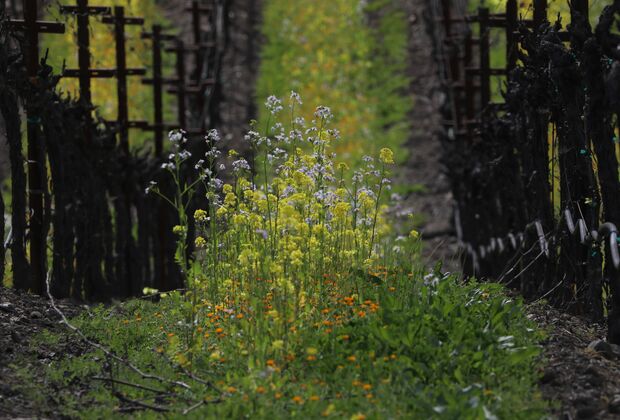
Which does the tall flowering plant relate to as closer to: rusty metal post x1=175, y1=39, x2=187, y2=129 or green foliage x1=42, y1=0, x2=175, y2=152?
rusty metal post x1=175, y1=39, x2=187, y2=129

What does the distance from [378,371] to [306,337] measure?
71 cm

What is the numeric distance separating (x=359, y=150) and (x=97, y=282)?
14704mm

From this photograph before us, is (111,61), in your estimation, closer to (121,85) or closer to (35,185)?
(121,85)

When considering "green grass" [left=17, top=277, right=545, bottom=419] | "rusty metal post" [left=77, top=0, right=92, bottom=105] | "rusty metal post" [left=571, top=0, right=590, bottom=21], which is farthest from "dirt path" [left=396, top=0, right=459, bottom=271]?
"green grass" [left=17, top=277, right=545, bottom=419]

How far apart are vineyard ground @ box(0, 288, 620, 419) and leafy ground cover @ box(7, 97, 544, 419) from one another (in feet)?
0.33

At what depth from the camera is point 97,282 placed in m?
13.1

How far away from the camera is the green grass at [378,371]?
6.35 m

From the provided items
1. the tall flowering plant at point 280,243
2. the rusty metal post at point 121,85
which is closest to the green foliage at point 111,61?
the rusty metal post at point 121,85

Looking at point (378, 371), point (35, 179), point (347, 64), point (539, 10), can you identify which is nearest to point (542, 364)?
point (378, 371)

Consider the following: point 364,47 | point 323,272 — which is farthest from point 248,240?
point 364,47

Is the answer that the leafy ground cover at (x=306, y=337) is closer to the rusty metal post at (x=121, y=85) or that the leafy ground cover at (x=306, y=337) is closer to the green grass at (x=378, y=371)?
the green grass at (x=378, y=371)

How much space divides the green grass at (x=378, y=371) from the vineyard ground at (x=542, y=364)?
0.09m

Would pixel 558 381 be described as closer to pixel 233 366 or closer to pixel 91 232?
pixel 233 366

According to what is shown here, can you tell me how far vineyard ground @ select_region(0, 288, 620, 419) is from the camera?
6555 mm
